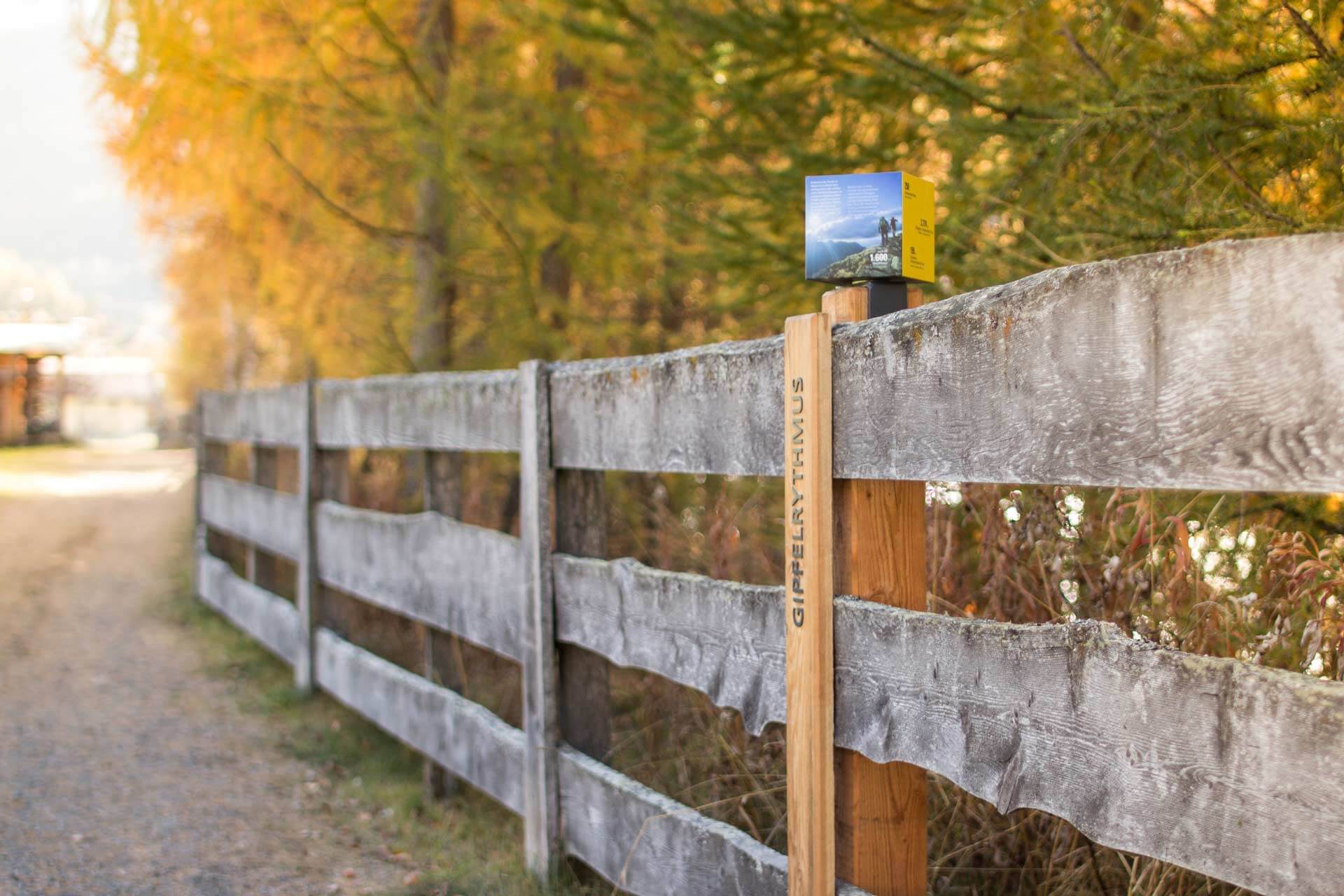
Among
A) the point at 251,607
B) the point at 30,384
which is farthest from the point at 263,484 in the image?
the point at 30,384

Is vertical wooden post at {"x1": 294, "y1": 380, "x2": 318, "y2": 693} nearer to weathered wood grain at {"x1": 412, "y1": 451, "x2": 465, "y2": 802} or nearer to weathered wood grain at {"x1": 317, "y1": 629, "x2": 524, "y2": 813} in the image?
weathered wood grain at {"x1": 317, "y1": 629, "x2": 524, "y2": 813}

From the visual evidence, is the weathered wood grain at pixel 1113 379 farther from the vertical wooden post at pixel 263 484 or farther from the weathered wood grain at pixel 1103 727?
the vertical wooden post at pixel 263 484

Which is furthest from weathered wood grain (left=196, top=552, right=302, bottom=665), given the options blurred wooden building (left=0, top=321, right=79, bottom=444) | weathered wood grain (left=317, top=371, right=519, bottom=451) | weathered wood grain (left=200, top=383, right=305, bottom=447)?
blurred wooden building (left=0, top=321, right=79, bottom=444)

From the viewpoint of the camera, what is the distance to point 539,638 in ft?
12.6

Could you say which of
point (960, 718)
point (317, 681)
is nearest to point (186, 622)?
point (317, 681)

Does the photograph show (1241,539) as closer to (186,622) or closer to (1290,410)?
(1290,410)

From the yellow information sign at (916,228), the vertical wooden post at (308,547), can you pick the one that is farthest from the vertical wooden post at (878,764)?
the vertical wooden post at (308,547)

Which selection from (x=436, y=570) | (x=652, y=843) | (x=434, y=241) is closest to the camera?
(x=652, y=843)

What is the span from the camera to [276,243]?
11.4 metres

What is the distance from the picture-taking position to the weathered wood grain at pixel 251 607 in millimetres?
6988

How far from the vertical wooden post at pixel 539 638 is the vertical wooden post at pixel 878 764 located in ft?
4.93

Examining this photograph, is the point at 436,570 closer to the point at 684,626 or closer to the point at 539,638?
the point at 539,638

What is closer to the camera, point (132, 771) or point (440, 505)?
point (440, 505)

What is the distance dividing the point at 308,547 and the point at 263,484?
7.03 ft
